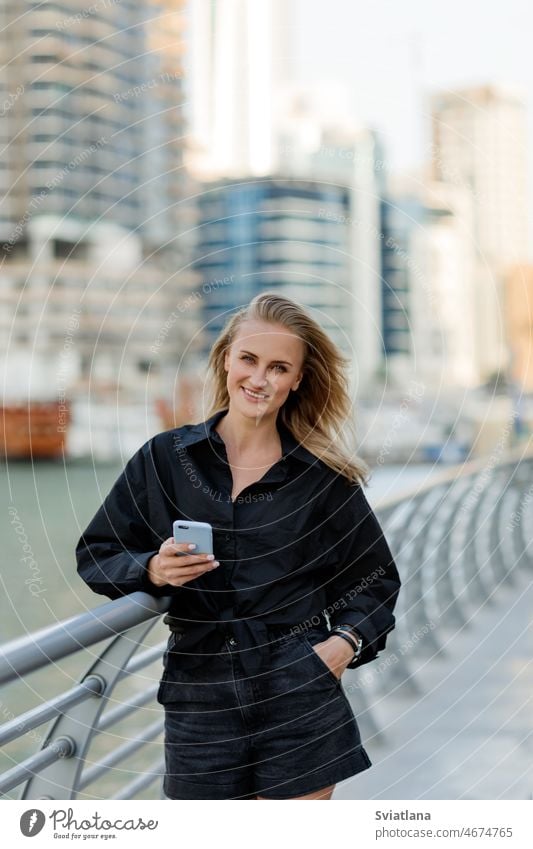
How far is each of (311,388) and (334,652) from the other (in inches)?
16.8

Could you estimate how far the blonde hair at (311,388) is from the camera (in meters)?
1.60

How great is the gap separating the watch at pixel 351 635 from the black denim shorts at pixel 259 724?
2cm

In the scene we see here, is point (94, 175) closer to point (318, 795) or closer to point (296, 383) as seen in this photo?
point (296, 383)

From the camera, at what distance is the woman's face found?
1566 millimetres

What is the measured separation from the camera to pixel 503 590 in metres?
5.73

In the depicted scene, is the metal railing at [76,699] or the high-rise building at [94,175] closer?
the metal railing at [76,699]

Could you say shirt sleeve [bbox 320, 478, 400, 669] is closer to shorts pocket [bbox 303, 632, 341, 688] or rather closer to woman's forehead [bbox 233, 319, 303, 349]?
shorts pocket [bbox 303, 632, 341, 688]

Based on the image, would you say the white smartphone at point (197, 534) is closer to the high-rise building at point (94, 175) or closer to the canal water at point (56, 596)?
the canal water at point (56, 596)

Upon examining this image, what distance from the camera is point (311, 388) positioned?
5.63ft

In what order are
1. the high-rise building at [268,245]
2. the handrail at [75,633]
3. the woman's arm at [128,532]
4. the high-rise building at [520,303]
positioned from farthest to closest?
the high-rise building at [520,303] < the high-rise building at [268,245] < the woman's arm at [128,532] < the handrail at [75,633]

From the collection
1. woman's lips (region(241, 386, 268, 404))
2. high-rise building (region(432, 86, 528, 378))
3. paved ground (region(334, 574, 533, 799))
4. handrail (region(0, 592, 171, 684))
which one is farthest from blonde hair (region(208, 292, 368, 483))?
paved ground (region(334, 574, 533, 799))

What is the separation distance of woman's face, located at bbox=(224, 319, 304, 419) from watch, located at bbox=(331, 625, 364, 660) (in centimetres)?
35

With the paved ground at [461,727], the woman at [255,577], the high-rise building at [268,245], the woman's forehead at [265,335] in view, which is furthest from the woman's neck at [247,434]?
the paved ground at [461,727]

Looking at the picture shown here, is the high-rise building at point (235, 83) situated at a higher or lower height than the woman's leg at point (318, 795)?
higher
